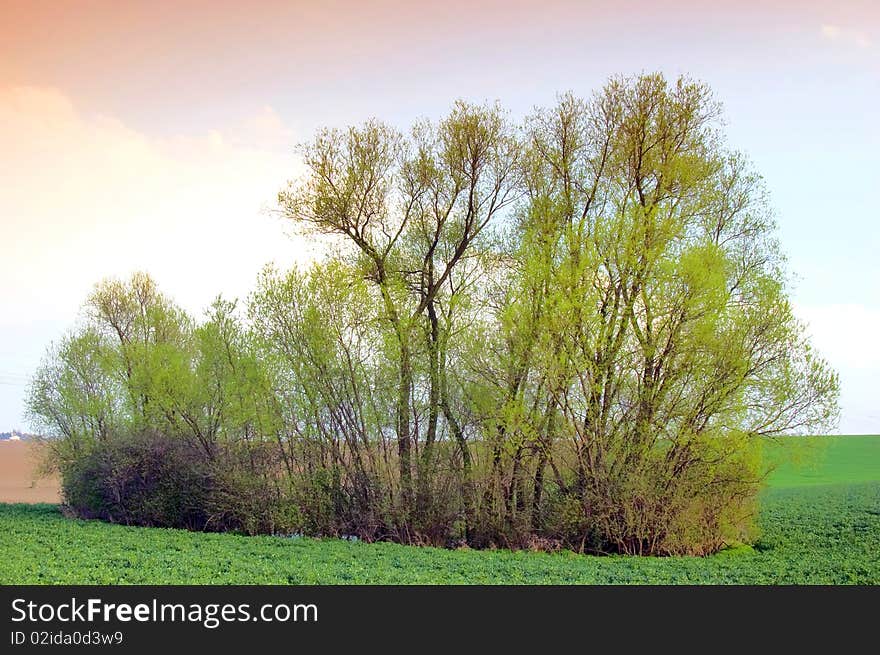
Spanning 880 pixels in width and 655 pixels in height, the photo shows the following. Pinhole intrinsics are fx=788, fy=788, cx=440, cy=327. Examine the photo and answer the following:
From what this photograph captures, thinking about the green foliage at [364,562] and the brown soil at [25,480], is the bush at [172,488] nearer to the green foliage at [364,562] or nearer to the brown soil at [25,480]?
the green foliage at [364,562]

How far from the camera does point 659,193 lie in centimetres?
2291

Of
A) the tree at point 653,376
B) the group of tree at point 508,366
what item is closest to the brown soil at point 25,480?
the group of tree at point 508,366

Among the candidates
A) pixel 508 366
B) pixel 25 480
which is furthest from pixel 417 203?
pixel 25 480

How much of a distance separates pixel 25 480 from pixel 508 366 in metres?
50.1

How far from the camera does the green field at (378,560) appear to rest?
14359 millimetres

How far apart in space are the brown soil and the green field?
8.92 meters

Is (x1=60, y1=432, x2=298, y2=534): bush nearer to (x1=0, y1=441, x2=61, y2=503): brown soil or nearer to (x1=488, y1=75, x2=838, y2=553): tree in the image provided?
(x1=0, y1=441, x2=61, y2=503): brown soil

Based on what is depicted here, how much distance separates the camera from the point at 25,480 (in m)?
58.3

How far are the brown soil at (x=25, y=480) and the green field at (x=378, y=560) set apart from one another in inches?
351

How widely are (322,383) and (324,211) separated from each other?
5431mm

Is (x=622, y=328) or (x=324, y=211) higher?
(x=324, y=211)

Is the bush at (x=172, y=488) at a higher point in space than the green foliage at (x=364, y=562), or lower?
higher
